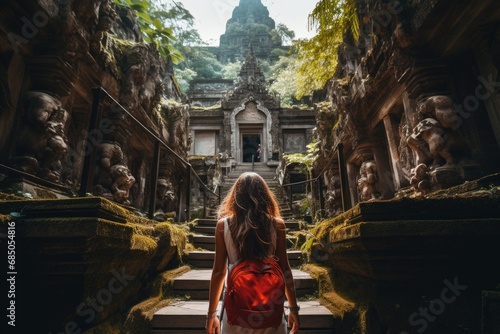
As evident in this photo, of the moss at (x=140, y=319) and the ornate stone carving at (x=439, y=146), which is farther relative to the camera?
the ornate stone carving at (x=439, y=146)

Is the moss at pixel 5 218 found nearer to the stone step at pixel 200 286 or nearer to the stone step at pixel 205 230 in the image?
the stone step at pixel 200 286

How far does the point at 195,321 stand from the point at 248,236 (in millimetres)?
1437

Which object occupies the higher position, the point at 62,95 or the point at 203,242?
the point at 62,95

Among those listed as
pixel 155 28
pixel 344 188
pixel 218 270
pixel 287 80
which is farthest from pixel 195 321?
pixel 287 80

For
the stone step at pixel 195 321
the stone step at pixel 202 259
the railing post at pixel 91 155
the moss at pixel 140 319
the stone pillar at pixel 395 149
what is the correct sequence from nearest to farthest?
the railing post at pixel 91 155 → the moss at pixel 140 319 → the stone step at pixel 195 321 → the stone step at pixel 202 259 → the stone pillar at pixel 395 149

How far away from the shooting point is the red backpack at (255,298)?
1.32m

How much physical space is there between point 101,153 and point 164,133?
252 centimetres

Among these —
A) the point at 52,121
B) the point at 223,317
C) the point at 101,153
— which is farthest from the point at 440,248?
the point at 101,153

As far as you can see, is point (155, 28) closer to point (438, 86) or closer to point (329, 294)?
point (438, 86)

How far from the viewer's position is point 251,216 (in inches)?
63.6

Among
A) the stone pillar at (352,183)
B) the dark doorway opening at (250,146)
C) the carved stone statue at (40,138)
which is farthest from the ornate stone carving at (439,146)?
the dark doorway opening at (250,146)

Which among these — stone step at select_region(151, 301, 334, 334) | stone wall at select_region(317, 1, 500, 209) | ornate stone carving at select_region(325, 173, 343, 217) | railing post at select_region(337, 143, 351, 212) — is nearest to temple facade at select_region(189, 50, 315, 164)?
ornate stone carving at select_region(325, 173, 343, 217)

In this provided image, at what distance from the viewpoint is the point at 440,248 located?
5.39 ft

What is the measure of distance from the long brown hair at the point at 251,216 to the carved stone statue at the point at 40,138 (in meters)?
2.42
